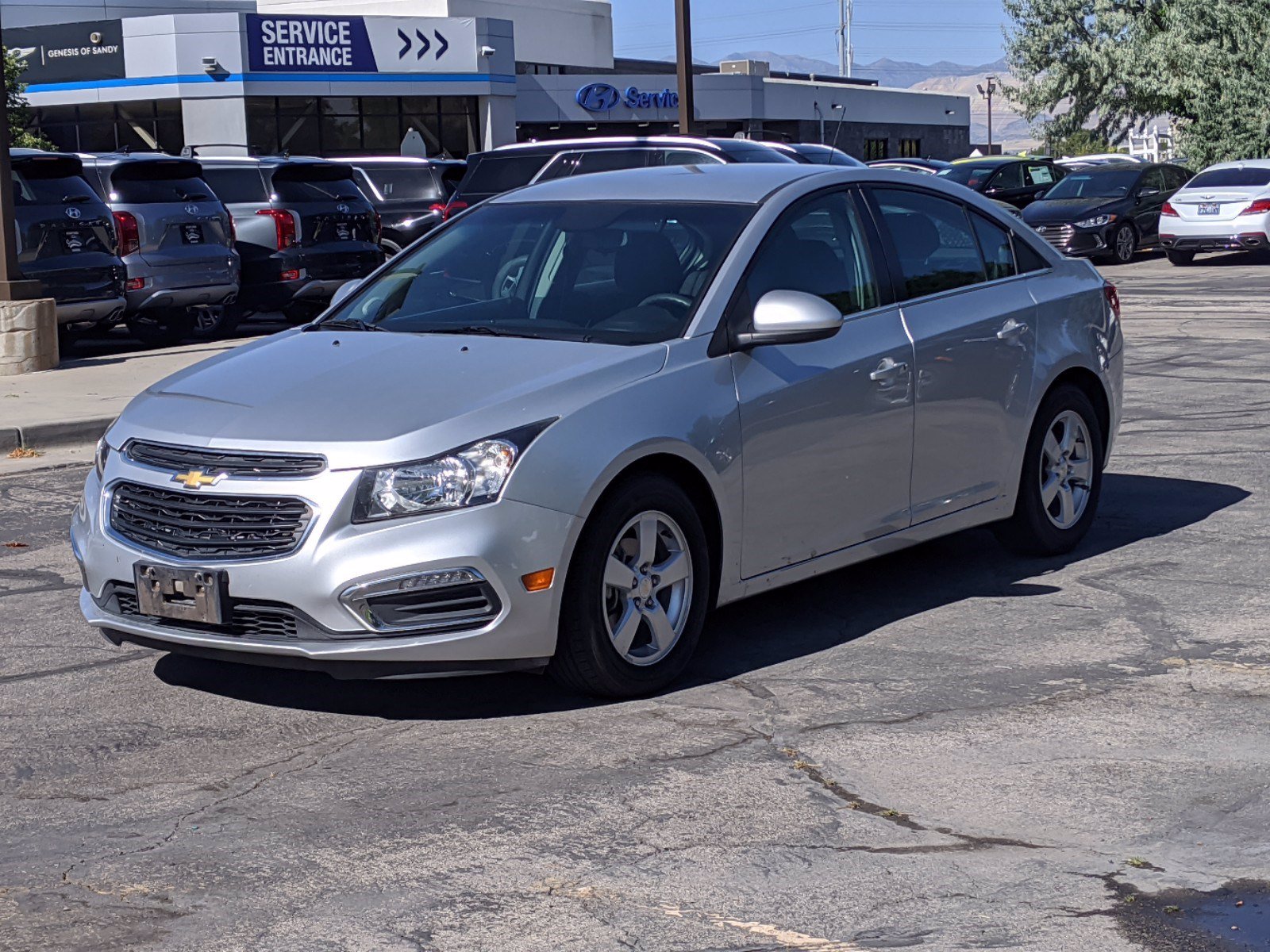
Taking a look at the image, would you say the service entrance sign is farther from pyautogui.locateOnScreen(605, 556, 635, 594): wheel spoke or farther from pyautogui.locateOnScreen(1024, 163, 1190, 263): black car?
pyautogui.locateOnScreen(605, 556, 635, 594): wheel spoke

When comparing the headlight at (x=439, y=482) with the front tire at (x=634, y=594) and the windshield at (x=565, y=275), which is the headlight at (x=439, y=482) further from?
the windshield at (x=565, y=275)

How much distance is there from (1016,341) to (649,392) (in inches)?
86.3

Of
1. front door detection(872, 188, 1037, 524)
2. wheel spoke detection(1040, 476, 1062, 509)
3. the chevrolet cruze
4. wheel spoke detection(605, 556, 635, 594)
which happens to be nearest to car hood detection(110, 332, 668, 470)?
the chevrolet cruze

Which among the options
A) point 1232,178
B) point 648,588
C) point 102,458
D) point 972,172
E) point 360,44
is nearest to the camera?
point 648,588

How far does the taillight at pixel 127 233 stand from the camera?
55.6 feet

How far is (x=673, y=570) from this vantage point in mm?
5699

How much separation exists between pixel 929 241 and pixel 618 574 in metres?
2.32

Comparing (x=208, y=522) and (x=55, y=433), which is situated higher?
(x=208, y=522)

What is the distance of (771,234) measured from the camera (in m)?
6.36

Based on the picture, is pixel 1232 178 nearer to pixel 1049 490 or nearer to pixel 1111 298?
pixel 1111 298

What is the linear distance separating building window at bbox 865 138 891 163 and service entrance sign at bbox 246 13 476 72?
2718 cm

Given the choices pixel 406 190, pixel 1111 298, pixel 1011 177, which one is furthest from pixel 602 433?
pixel 1011 177

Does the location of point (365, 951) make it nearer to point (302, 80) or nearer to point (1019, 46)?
point (302, 80)

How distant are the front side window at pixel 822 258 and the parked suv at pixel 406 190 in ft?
51.9
